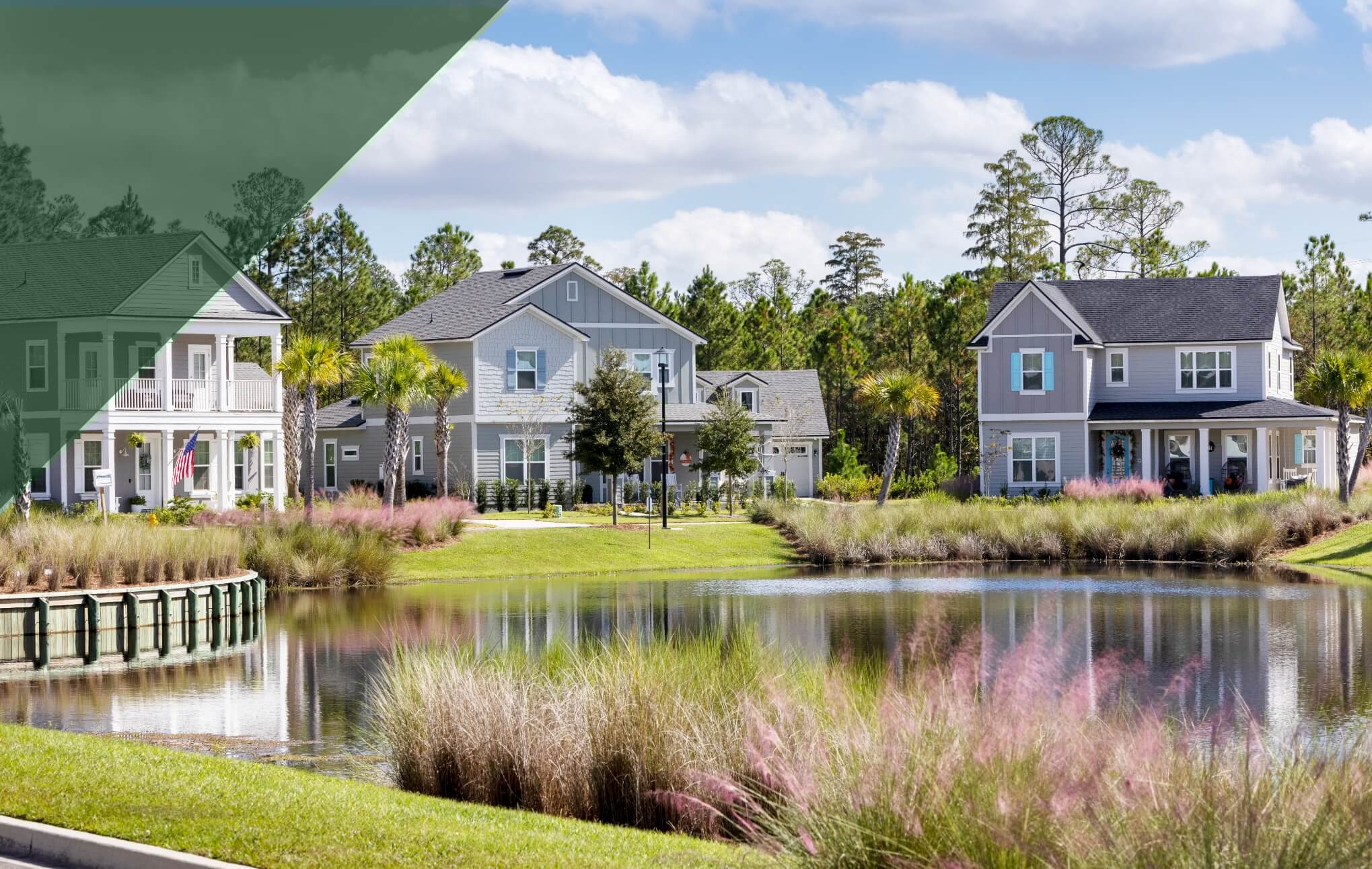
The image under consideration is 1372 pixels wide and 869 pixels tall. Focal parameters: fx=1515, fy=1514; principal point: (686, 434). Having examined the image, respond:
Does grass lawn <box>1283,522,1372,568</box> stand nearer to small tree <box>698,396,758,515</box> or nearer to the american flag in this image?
small tree <box>698,396,758,515</box>

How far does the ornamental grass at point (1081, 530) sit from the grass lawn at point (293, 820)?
103ft

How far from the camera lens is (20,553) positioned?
85.3ft

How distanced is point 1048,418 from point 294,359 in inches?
1060

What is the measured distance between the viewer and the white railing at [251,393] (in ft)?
159

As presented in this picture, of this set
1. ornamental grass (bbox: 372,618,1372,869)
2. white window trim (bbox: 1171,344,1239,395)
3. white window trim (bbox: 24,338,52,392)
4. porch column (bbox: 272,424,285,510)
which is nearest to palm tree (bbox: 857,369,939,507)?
white window trim (bbox: 1171,344,1239,395)

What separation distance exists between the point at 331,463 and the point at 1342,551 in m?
36.5

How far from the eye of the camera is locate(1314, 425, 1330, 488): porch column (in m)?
56.2

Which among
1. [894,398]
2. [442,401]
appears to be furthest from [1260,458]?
[442,401]

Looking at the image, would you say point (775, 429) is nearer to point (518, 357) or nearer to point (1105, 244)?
point (518, 357)

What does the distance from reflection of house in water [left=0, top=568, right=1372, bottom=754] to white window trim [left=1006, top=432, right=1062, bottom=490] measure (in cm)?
1638

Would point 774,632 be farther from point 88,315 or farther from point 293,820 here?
point 88,315

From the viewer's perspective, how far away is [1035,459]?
2160 inches

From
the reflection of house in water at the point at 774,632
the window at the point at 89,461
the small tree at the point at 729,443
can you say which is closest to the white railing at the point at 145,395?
the window at the point at 89,461

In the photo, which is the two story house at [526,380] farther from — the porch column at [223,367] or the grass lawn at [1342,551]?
the grass lawn at [1342,551]
